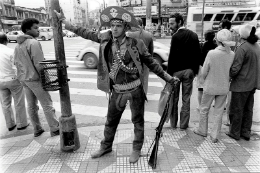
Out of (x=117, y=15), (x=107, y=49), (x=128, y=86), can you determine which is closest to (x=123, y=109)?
(x=128, y=86)

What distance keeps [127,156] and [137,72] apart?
1.29 meters

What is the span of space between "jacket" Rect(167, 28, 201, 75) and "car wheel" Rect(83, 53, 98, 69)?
6201 mm

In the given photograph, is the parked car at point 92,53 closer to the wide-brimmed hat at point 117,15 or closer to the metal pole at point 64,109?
the metal pole at point 64,109

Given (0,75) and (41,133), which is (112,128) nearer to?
(41,133)

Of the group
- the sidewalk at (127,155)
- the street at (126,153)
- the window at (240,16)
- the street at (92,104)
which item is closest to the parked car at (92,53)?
the street at (92,104)

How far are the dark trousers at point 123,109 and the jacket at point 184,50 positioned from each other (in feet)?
3.86

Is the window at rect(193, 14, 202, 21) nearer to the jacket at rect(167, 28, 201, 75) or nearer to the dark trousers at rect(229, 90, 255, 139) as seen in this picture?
the jacket at rect(167, 28, 201, 75)

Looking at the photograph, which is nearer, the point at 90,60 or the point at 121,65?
the point at 121,65

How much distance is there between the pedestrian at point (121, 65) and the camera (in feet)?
8.84

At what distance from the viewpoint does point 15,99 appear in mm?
4164

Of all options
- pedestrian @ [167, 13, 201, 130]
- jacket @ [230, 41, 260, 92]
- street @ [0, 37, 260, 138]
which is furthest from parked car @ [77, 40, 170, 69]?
jacket @ [230, 41, 260, 92]

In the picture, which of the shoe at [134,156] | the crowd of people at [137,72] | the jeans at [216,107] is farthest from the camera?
the jeans at [216,107]

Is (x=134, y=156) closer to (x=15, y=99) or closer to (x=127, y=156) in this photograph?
(x=127, y=156)

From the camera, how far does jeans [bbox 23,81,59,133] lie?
3613mm
